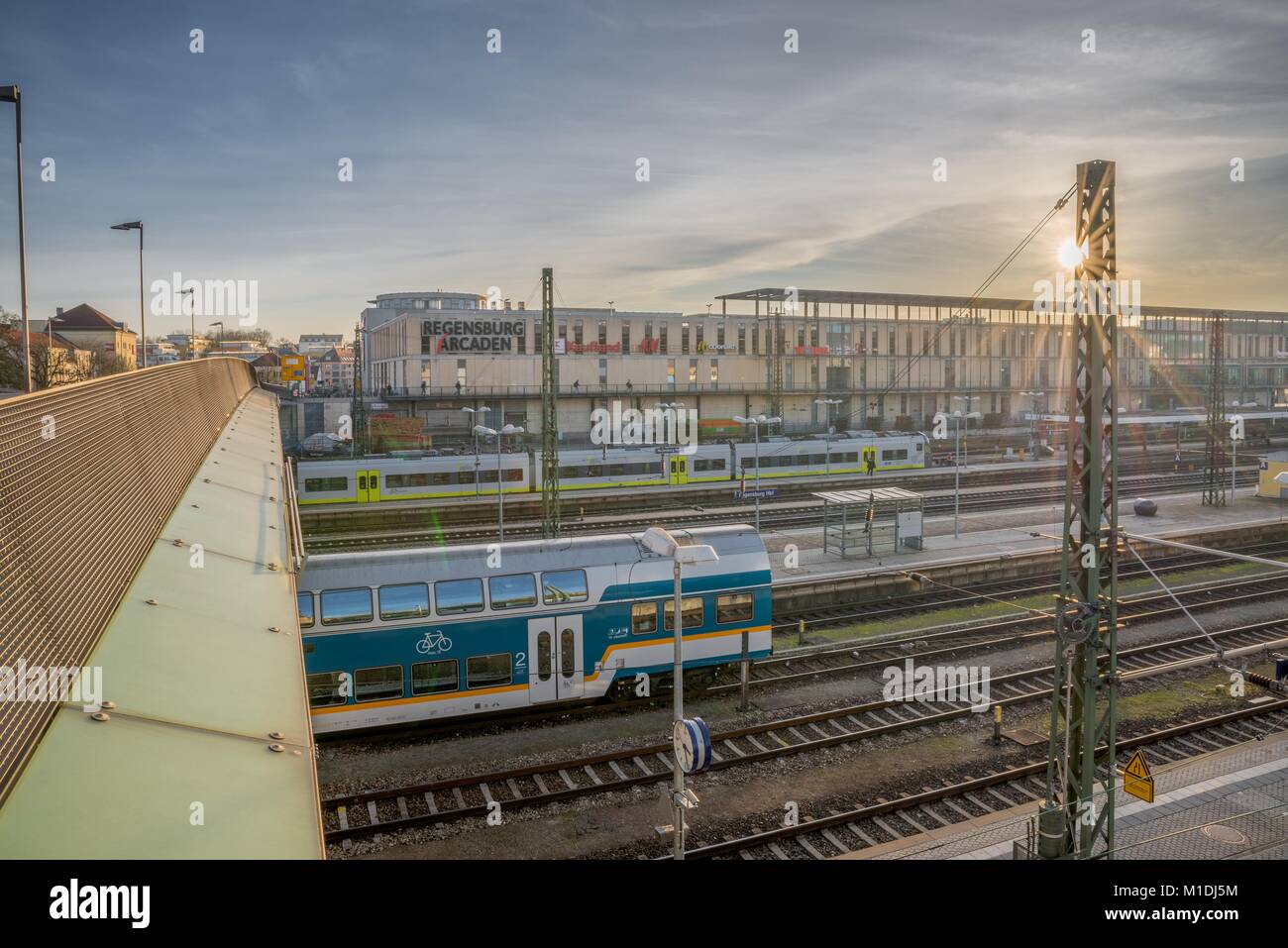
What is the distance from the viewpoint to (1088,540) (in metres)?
10.8

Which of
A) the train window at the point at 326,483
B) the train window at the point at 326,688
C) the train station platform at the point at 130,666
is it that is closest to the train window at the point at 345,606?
the train window at the point at 326,688

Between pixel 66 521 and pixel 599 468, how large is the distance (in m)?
37.6

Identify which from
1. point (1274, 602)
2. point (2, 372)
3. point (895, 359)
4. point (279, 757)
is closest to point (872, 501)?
point (1274, 602)

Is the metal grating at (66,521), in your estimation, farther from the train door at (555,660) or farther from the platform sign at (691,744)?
the train door at (555,660)

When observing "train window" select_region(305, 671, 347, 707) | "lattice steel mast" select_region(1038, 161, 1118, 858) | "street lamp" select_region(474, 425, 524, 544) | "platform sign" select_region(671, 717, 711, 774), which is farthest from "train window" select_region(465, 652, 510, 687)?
"street lamp" select_region(474, 425, 524, 544)

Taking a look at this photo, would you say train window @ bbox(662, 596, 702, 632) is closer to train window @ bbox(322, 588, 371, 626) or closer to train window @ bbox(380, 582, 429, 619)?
train window @ bbox(380, 582, 429, 619)

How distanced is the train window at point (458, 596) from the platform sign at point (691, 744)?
5.19m

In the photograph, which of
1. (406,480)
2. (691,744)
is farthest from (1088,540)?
(406,480)

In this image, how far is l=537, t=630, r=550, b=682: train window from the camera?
15852mm

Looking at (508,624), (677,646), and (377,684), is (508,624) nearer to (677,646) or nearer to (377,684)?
(377,684)
